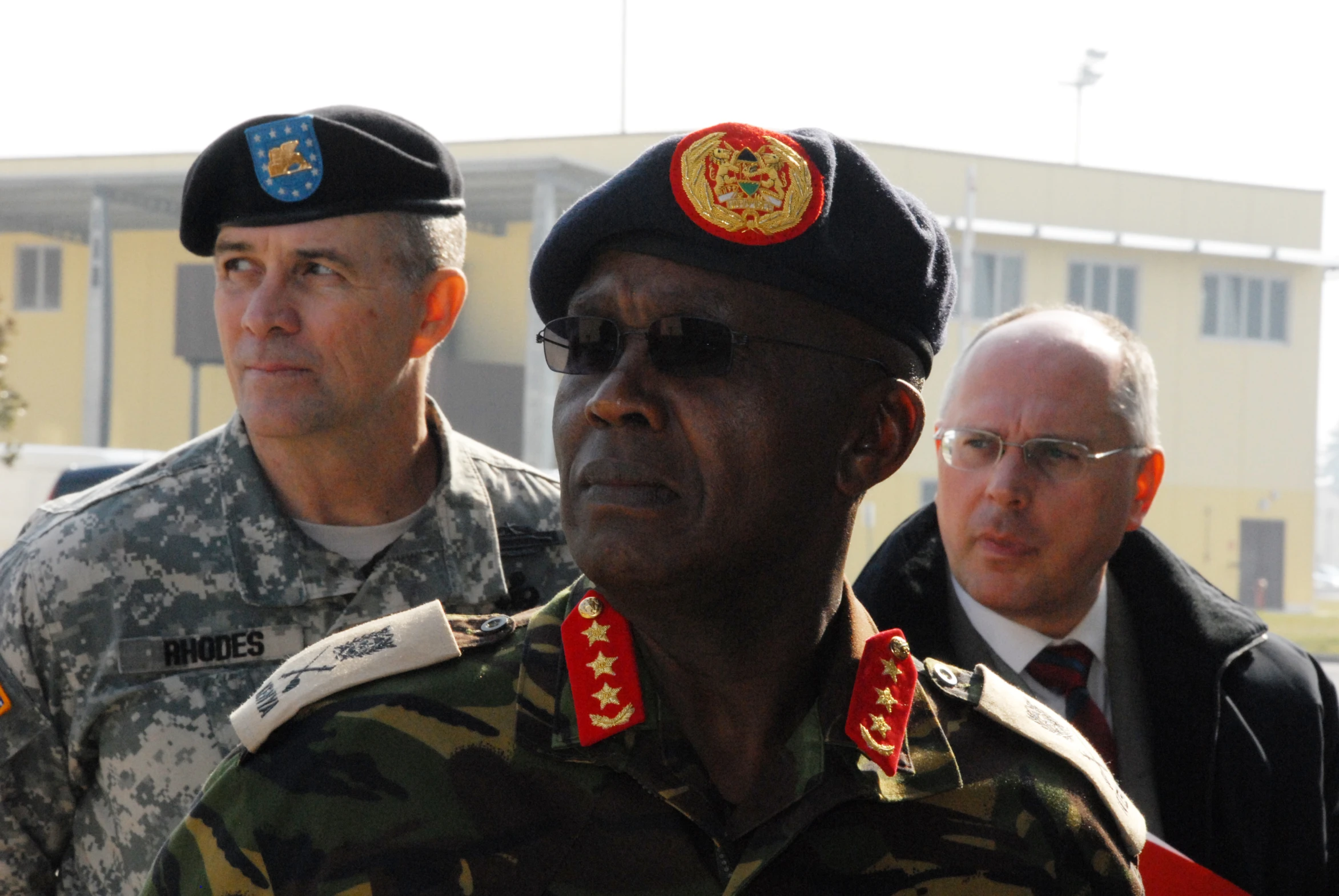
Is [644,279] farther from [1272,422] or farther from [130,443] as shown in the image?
[1272,422]

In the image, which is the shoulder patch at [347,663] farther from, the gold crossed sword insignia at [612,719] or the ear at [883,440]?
the ear at [883,440]

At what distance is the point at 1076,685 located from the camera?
3.04 metres

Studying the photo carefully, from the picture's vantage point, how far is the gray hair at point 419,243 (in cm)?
306

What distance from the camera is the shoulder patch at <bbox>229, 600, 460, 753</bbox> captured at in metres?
1.73

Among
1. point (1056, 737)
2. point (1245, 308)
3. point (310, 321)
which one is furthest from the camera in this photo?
point (1245, 308)

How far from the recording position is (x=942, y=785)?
185cm

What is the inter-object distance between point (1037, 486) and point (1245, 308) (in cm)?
3021

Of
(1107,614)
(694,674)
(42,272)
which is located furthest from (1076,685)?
(42,272)

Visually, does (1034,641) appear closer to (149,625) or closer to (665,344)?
(665,344)

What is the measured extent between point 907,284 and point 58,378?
102ft

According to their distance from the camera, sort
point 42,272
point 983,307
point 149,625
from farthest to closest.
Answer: point 42,272, point 983,307, point 149,625

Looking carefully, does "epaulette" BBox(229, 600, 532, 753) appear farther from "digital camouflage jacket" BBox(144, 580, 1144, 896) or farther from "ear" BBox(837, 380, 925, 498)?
"ear" BBox(837, 380, 925, 498)

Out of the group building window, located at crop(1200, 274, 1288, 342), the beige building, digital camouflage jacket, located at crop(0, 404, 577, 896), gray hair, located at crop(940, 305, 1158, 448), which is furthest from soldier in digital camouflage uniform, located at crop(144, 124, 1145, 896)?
building window, located at crop(1200, 274, 1288, 342)

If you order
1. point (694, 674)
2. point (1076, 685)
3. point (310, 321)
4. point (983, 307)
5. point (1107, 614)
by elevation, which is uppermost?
point (310, 321)
